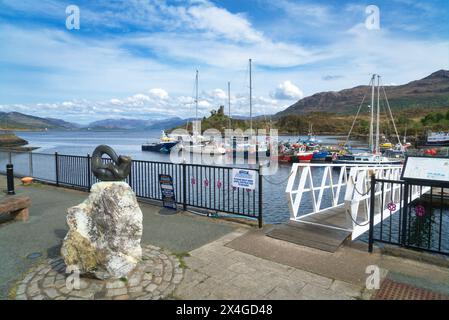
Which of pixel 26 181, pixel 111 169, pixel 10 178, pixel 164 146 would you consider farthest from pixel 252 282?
pixel 164 146

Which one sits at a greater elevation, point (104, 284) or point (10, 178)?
point (10, 178)

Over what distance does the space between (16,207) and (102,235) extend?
380cm

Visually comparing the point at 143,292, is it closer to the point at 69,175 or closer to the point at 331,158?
the point at 69,175

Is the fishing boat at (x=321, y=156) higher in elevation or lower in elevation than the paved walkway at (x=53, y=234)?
lower

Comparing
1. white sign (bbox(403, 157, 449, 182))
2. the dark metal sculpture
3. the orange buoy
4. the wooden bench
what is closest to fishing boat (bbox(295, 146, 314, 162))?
the orange buoy

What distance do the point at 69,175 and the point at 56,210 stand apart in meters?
3.69

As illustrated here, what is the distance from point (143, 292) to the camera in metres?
3.65

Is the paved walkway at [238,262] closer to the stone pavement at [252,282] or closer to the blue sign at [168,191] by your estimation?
the stone pavement at [252,282]

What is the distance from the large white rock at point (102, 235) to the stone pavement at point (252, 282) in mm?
921

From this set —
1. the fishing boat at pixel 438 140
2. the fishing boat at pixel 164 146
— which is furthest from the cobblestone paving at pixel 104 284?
the fishing boat at pixel 438 140

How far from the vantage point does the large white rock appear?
12.8 ft

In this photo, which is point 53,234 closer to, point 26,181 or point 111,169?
point 111,169

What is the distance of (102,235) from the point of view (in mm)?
3961

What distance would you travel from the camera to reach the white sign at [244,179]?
655 cm
